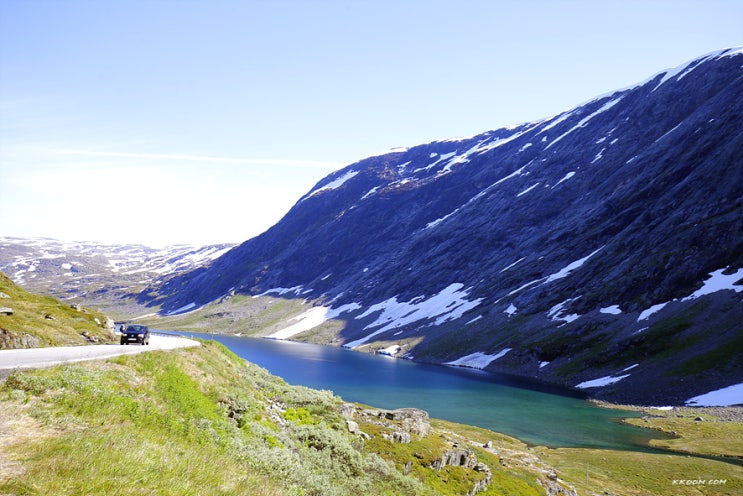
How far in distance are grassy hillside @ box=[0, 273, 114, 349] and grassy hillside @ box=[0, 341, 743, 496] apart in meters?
10.2

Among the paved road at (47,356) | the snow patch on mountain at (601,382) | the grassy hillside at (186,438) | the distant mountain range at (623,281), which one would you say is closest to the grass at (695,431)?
the distant mountain range at (623,281)

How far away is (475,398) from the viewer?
276 ft

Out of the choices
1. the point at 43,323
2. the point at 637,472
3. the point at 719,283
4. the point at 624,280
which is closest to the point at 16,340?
the point at 43,323

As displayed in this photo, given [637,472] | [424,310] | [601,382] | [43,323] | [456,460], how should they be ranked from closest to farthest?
1. [456,460]
2. [43,323]
3. [637,472]
4. [601,382]
5. [424,310]

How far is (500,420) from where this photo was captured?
6894 centimetres

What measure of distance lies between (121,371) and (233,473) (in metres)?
7.99

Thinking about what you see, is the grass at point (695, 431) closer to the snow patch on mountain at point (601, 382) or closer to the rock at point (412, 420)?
the snow patch on mountain at point (601, 382)

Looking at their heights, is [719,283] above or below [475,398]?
above

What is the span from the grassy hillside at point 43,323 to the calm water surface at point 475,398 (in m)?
51.4

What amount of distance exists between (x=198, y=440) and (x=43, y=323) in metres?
23.5

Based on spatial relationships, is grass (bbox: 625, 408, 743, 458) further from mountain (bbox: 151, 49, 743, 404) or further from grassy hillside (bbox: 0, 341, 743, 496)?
grassy hillside (bbox: 0, 341, 743, 496)

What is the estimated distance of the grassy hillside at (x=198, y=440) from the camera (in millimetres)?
6922

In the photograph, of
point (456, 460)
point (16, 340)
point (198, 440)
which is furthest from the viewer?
point (456, 460)

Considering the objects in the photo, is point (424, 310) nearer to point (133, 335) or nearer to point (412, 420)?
point (412, 420)
